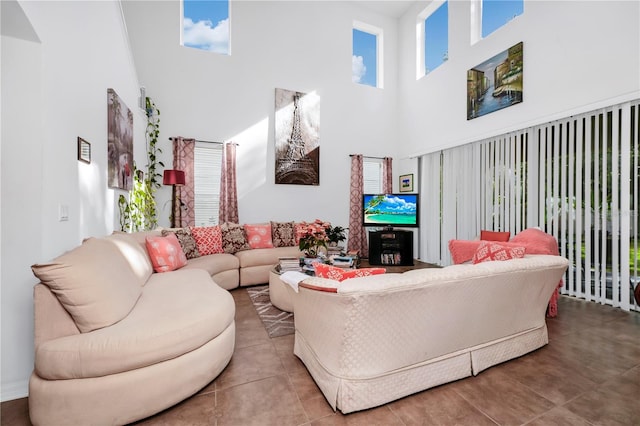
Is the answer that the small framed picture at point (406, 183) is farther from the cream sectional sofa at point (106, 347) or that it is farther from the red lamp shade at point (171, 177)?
the cream sectional sofa at point (106, 347)

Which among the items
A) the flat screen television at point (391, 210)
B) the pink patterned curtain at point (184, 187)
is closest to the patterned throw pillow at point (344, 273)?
the pink patterned curtain at point (184, 187)

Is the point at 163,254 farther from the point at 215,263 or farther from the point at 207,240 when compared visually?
the point at 207,240

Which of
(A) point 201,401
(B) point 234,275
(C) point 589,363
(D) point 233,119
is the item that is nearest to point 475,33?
(D) point 233,119

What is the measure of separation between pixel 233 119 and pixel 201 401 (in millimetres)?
4607

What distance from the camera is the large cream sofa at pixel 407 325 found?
1404 mm

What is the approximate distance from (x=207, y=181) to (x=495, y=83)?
5.01 metres

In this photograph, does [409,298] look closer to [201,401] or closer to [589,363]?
[201,401]

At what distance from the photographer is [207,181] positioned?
5086mm

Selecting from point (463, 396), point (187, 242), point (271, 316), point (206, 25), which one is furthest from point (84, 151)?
point (206, 25)

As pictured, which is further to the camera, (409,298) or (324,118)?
(324,118)

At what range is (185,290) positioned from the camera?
211 centimetres

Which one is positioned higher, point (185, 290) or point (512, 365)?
point (185, 290)

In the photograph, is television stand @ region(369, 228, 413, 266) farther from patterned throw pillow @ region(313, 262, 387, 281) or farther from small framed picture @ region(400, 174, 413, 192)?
patterned throw pillow @ region(313, 262, 387, 281)

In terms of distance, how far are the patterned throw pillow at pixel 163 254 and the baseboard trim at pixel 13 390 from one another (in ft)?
4.42
